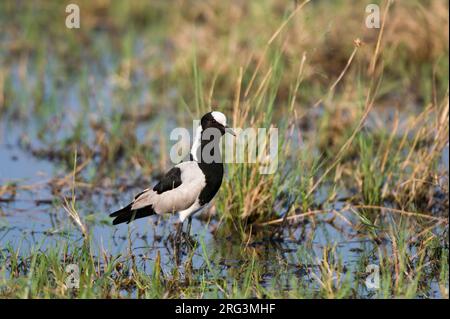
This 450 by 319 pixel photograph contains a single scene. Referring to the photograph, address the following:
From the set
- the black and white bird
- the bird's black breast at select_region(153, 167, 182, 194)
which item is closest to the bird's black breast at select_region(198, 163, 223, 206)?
the black and white bird

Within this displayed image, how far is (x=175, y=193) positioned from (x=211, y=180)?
25cm

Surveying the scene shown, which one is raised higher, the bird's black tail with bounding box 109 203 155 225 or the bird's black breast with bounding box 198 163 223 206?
the bird's black breast with bounding box 198 163 223 206

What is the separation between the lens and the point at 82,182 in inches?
308

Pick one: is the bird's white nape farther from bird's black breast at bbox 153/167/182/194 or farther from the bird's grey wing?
bird's black breast at bbox 153/167/182/194

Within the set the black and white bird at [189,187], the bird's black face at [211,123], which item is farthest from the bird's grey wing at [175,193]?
the bird's black face at [211,123]

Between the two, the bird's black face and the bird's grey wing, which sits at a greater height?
the bird's black face

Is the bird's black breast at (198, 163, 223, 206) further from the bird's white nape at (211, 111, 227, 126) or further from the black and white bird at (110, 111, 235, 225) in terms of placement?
the bird's white nape at (211, 111, 227, 126)

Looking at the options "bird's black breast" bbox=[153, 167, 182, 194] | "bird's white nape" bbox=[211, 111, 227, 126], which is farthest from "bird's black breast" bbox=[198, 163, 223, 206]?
"bird's white nape" bbox=[211, 111, 227, 126]

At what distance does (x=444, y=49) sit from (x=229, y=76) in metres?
2.21

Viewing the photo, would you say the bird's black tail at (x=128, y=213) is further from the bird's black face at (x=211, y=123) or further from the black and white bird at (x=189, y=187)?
the bird's black face at (x=211, y=123)

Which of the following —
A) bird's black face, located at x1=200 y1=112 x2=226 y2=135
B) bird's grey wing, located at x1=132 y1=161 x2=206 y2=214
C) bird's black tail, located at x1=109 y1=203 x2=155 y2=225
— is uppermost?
bird's black face, located at x1=200 y1=112 x2=226 y2=135

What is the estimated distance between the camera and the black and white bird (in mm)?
6383

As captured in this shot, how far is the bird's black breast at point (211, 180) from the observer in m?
6.38
